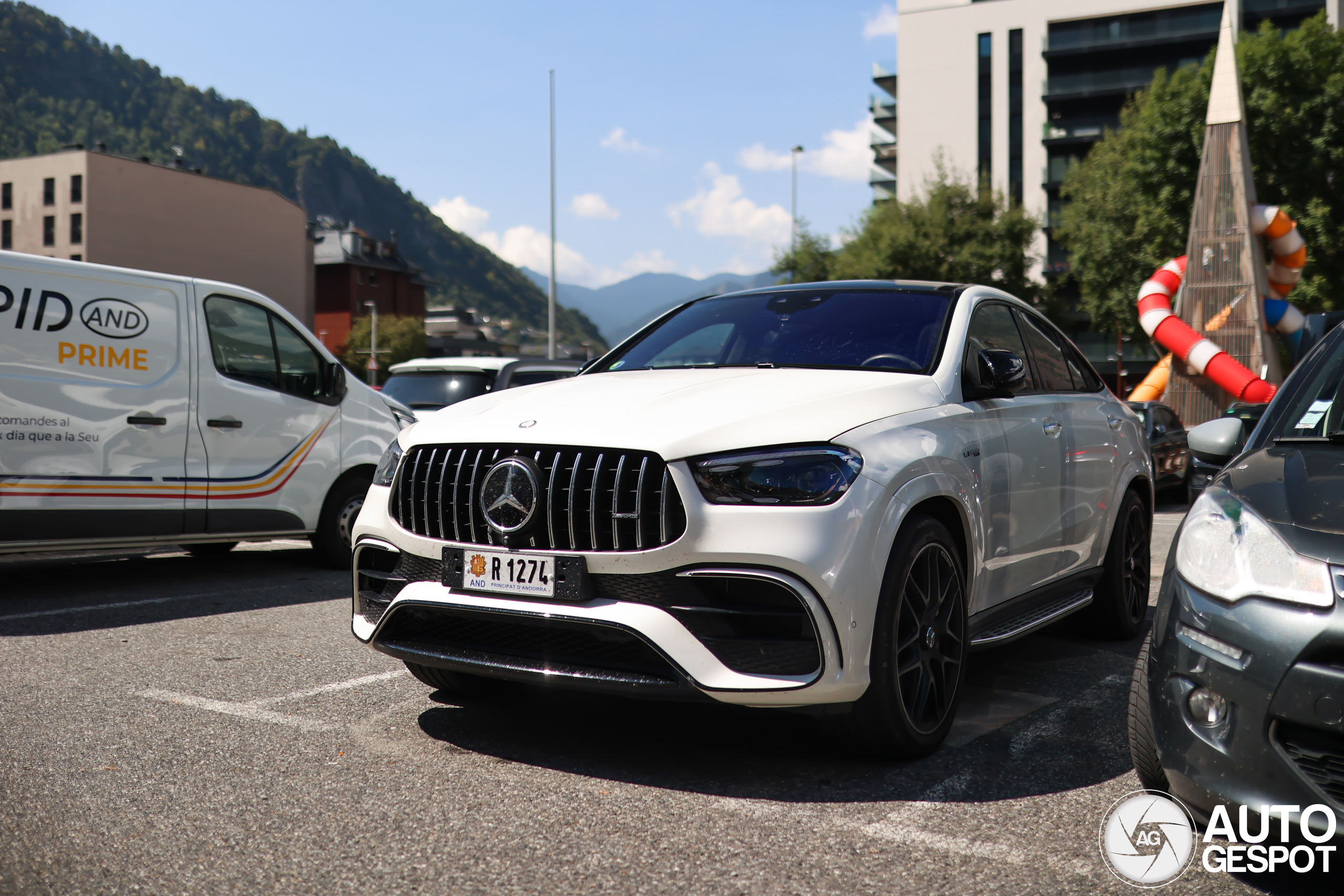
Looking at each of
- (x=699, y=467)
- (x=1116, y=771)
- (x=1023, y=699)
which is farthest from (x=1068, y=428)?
(x=699, y=467)

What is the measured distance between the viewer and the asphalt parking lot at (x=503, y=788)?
111 inches

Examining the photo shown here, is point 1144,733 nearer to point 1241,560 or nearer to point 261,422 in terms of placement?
point 1241,560

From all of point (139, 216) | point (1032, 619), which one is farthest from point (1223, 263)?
point (139, 216)

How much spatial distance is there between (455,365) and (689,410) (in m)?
8.89

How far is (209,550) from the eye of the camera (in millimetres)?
9391

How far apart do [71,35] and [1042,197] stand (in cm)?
13920

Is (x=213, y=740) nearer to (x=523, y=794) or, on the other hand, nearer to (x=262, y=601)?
(x=523, y=794)

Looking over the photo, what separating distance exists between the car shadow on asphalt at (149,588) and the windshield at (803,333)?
3238mm

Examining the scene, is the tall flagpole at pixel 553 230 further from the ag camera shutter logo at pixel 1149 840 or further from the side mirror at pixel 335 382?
the ag camera shutter logo at pixel 1149 840

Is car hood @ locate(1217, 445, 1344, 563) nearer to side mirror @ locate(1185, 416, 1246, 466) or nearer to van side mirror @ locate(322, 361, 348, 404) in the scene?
side mirror @ locate(1185, 416, 1246, 466)

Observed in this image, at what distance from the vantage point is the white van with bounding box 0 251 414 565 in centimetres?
668

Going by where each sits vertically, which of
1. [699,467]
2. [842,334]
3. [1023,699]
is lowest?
[1023,699]

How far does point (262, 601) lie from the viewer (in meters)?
7.01

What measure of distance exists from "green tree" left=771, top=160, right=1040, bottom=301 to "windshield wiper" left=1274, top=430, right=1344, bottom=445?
38.5 meters
